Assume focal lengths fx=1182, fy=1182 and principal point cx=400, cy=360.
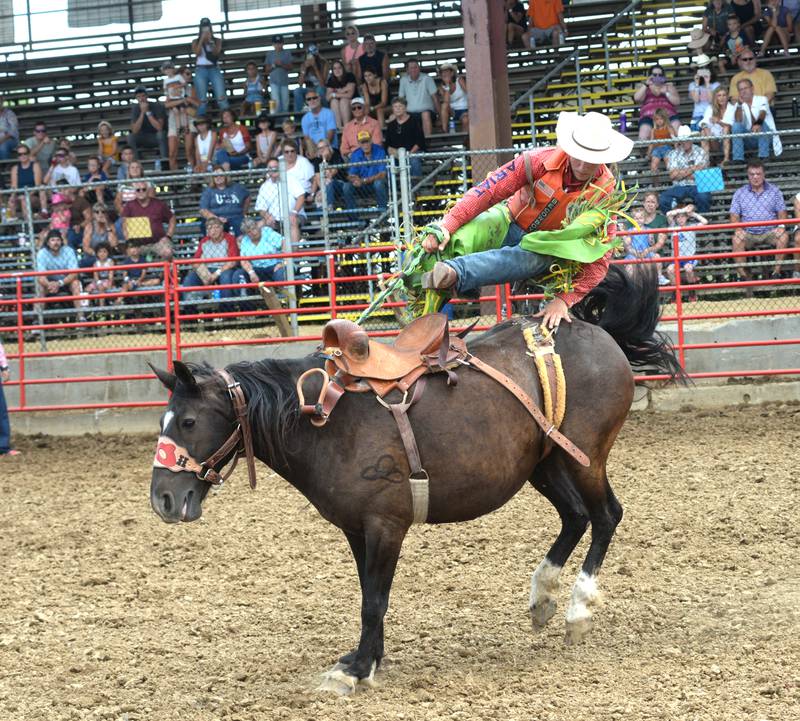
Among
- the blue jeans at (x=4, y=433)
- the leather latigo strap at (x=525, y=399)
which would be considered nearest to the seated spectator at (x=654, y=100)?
the blue jeans at (x=4, y=433)

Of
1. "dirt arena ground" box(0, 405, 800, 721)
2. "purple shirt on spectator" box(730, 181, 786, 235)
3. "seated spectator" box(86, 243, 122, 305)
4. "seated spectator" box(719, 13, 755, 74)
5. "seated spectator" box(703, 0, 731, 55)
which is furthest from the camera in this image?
"seated spectator" box(703, 0, 731, 55)

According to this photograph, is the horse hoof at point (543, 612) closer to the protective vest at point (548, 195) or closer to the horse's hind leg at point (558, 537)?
the horse's hind leg at point (558, 537)

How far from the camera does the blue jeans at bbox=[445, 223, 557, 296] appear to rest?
4934 mm

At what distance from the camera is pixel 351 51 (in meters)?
16.4

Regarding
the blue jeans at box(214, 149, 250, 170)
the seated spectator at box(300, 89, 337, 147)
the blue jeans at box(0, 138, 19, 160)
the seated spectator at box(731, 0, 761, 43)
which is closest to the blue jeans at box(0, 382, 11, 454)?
the blue jeans at box(214, 149, 250, 170)

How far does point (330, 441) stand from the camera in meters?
4.67

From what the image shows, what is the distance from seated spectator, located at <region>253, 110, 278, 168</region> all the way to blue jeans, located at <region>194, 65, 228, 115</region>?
82.2 inches

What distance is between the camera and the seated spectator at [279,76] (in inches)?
672

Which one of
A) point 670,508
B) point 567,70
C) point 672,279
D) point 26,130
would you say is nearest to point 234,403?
point 670,508

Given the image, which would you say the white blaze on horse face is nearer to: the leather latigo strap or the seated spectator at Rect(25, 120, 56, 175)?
the leather latigo strap

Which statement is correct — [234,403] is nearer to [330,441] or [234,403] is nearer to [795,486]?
[330,441]

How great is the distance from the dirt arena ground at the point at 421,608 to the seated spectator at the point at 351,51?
8.66 metres

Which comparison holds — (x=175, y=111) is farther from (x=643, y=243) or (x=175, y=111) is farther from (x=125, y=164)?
(x=643, y=243)

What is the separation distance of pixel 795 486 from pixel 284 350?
5.36 metres
